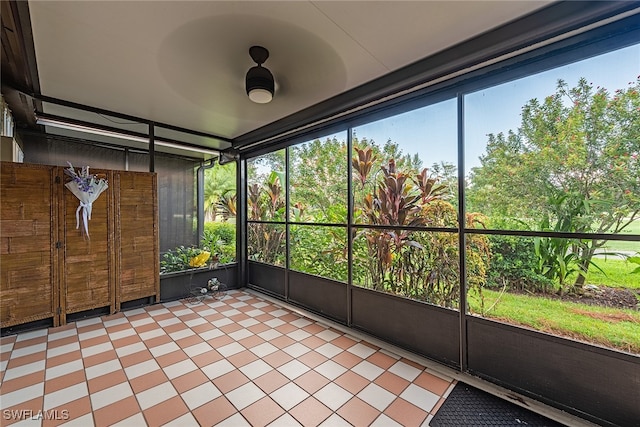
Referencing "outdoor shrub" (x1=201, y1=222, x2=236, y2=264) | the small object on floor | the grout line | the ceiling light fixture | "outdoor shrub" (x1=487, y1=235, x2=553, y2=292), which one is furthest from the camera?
"outdoor shrub" (x1=201, y1=222, x2=236, y2=264)

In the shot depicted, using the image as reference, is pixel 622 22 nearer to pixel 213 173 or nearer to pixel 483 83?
pixel 483 83

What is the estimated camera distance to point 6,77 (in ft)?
8.49

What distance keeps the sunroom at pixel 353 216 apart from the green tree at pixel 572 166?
1cm

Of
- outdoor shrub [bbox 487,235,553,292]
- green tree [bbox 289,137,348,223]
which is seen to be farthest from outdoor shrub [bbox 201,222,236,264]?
outdoor shrub [bbox 487,235,553,292]

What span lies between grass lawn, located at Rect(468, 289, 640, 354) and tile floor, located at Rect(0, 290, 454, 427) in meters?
0.74

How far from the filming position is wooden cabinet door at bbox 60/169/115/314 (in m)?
3.21

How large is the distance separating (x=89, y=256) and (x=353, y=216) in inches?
134

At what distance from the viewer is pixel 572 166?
1948 millimetres

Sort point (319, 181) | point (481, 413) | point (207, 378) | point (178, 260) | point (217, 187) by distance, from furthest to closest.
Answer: point (217, 187), point (178, 260), point (319, 181), point (207, 378), point (481, 413)

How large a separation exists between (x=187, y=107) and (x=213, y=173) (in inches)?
88.9

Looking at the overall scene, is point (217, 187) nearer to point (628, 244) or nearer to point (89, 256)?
point (89, 256)

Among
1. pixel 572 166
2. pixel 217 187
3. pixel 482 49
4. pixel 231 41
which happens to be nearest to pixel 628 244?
pixel 572 166

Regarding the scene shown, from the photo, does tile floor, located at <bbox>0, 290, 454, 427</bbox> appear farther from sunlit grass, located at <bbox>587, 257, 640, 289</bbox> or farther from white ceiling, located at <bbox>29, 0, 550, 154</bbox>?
white ceiling, located at <bbox>29, 0, 550, 154</bbox>

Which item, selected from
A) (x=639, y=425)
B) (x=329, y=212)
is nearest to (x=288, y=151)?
(x=329, y=212)
